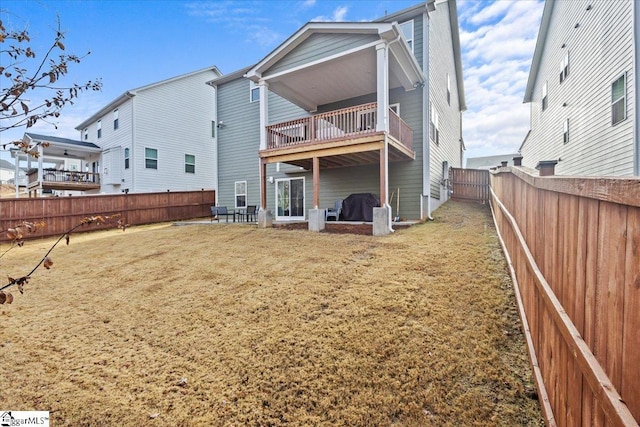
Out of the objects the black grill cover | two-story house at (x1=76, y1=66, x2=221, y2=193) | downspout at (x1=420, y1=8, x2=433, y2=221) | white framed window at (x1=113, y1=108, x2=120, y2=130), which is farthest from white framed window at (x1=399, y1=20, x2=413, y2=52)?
white framed window at (x1=113, y1=108, x2=120, y2=130)

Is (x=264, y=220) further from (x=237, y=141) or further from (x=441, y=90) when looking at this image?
(x=441, y=90)

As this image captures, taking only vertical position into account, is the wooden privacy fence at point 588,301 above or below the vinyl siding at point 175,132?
below

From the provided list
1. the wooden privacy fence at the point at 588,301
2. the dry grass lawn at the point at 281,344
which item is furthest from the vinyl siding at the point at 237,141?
the wooden privacy fence at the point at 588,301

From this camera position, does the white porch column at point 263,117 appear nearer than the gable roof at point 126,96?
Yes

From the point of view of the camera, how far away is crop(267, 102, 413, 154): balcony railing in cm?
967

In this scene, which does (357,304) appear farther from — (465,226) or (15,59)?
(465,226)

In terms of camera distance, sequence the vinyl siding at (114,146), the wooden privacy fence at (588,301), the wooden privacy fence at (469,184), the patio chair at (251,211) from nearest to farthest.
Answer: the wooden privacy fence at (588,301) < the wooden privacy fence at (469,184) < the patio chair at (251,211) < the vinyl siding at (114,146)

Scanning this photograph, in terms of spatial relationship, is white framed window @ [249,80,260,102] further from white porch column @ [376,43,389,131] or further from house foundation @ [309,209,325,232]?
house foundation @ [309,209,325,232]

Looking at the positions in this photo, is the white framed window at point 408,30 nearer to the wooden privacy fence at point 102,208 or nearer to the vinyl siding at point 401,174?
the vinyl siding at point 401,174

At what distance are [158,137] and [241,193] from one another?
28.0 ft

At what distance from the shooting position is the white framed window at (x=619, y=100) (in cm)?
807

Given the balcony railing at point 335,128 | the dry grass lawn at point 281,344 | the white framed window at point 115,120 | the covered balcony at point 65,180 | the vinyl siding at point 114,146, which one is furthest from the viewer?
the white framed window at point 115,120

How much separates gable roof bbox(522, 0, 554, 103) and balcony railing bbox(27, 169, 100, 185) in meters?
27.5

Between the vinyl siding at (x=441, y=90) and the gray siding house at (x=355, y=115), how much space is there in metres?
0.04
